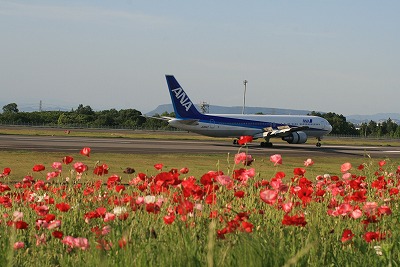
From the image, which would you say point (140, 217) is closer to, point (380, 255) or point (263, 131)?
point (380, 255)

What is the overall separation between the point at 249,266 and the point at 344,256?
219 centimetres

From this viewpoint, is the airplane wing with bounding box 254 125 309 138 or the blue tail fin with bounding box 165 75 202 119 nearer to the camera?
the blue tail fin with bounding box 165 75 202 119

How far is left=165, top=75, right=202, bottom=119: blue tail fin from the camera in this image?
66625 millimetres

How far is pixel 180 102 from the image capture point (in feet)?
219

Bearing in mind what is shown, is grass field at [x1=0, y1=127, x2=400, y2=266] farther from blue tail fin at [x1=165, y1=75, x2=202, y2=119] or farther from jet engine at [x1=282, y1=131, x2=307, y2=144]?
jet engine at [x1=282, y1=131, x2=307, y2=144]

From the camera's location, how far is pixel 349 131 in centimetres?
19088

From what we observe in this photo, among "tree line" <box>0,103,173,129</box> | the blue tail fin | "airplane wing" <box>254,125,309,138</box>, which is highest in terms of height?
the blue tail fin

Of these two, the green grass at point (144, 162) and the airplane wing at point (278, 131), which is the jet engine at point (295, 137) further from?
the green grass at point (144, 162)

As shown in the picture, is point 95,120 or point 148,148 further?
point 95,120

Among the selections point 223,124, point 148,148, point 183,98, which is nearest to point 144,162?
point 148,148

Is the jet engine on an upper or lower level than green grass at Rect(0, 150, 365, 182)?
upper

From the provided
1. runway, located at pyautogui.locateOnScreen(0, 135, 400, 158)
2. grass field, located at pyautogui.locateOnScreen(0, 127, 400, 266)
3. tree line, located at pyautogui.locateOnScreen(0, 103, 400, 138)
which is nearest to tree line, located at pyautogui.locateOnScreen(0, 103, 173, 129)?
tree line, located at pyautogui.locateOnScreen(0, 103, 400, 138)

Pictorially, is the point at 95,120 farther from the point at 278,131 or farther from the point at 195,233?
the point at 195,233

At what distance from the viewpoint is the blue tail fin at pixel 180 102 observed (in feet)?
219
